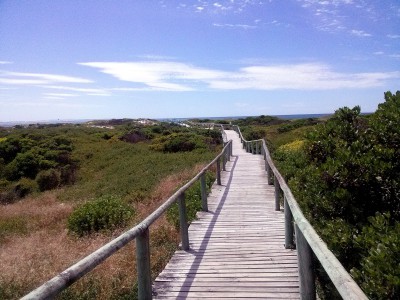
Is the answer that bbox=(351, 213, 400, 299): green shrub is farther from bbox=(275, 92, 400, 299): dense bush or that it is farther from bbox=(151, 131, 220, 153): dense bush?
bbox=(151, 131, 220, 153): dense bush

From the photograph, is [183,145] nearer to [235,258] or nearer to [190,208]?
[190,208]

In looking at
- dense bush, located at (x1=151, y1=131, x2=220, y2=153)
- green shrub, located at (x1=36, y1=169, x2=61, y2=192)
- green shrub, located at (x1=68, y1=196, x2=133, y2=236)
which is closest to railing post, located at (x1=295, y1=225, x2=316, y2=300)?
green shrub, located at (x1=68, y1=196, x2=133, y2=236)

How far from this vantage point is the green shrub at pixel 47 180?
2653 centimetres

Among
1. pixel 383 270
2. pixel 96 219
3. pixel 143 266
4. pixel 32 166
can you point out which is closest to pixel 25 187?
pixel 32 166

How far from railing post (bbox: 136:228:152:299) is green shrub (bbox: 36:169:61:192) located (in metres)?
24.7

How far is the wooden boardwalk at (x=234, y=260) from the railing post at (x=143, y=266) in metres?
0.44

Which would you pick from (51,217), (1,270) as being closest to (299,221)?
(1,270)

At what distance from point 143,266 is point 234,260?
1889 millimetres

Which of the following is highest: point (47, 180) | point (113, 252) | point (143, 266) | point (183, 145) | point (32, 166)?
point (113, 252)

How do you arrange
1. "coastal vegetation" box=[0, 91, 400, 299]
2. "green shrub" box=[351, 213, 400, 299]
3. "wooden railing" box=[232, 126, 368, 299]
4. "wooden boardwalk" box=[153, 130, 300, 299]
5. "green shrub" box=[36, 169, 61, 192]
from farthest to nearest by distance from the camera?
"green shrub" box=[36, 169, 61, 192] → "wooden boardwalk" box=[153, 130, 300, 299] → "coastal vegetation" box=[0, 91, 400, 299] → "green shrub" box=[351, 213, 400, 299] → "wooden railing" box=[232, 126, 368, 299]

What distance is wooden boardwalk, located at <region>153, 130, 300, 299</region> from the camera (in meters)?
4.30

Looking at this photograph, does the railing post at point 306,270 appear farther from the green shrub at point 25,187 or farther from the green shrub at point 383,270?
the green shrub at point 25,187

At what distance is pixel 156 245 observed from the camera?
693 cm

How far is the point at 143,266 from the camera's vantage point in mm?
3729
